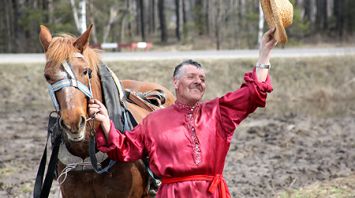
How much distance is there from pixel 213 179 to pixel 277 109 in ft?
39.8

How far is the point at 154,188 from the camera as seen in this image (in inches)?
197

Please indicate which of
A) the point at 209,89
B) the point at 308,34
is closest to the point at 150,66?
the point at 209,89

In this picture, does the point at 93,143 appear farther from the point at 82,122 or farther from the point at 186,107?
the point at 186,107

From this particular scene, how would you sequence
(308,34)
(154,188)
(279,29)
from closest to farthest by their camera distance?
(279,29)
(154,188)
(308,34)

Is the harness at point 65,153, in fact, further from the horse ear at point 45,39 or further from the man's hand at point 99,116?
the horse ear at point 45,39

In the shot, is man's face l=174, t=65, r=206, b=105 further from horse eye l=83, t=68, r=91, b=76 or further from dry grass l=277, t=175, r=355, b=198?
dry grass l=277, t=175, r=355, b=198

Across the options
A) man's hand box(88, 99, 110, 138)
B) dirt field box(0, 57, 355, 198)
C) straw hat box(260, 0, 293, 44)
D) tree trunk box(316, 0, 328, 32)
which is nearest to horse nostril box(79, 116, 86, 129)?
man's hand box(88, 99, 110, 138)

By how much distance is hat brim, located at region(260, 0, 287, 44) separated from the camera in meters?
3.79

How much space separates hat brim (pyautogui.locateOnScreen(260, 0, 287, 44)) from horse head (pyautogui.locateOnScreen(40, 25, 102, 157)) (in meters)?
1.16

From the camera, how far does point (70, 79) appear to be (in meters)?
3.92

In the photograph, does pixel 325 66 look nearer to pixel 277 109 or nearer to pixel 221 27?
Answer: pixel 277 109

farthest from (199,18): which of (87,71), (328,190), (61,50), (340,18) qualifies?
(61,50)

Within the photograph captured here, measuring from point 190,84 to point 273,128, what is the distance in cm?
913

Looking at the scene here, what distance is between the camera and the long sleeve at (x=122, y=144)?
3953 mm
